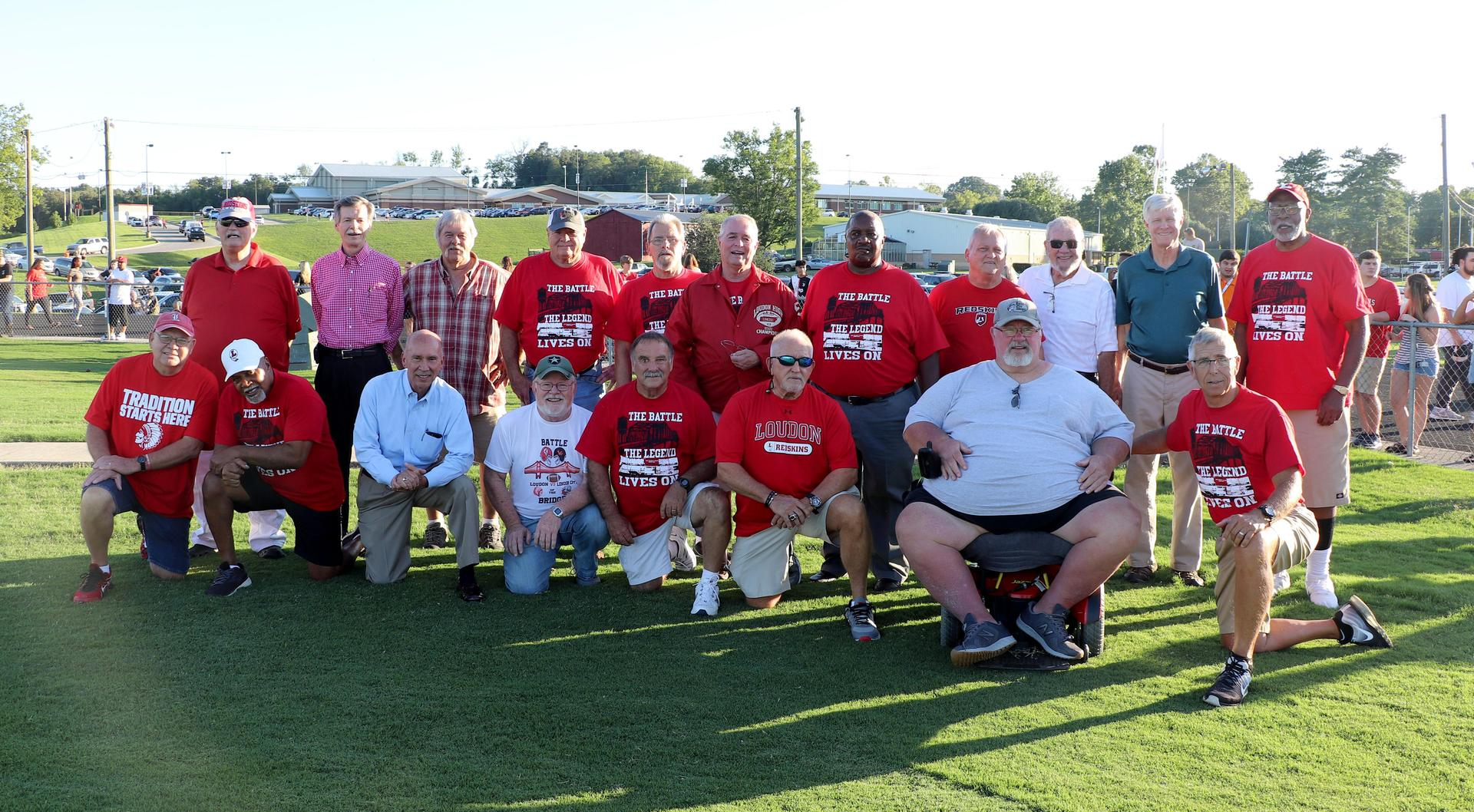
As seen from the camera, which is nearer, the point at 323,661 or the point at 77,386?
the point at 323,661

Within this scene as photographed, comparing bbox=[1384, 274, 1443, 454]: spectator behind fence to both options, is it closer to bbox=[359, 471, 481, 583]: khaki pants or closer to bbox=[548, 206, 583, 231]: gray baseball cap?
bbox=[548, 206, 583, 231]: gray baseball cap

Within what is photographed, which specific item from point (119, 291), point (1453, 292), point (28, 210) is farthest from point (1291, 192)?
point (28, 210)

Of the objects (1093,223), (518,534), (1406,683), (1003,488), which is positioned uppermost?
(1093,223)

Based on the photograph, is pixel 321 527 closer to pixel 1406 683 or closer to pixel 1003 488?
pixel 1003 488

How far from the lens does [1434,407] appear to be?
1251 cm

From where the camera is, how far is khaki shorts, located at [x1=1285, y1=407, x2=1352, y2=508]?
19.1 feet

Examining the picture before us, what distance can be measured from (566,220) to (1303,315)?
4336 mm

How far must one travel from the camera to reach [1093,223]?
100 meters

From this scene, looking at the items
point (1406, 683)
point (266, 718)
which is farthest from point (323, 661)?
point (1406, 683)

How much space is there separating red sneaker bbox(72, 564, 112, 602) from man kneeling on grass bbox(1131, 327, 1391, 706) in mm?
5581

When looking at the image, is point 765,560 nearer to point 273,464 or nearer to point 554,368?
point 554,368

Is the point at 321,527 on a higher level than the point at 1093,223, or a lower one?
lower

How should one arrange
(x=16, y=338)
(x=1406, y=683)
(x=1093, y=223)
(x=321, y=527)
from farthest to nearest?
1. (x=1093, y=223)
2. (x=16, y=338)
3. (x=321, y=527)
4. (x=1406, y=683)

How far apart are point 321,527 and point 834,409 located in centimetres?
305
